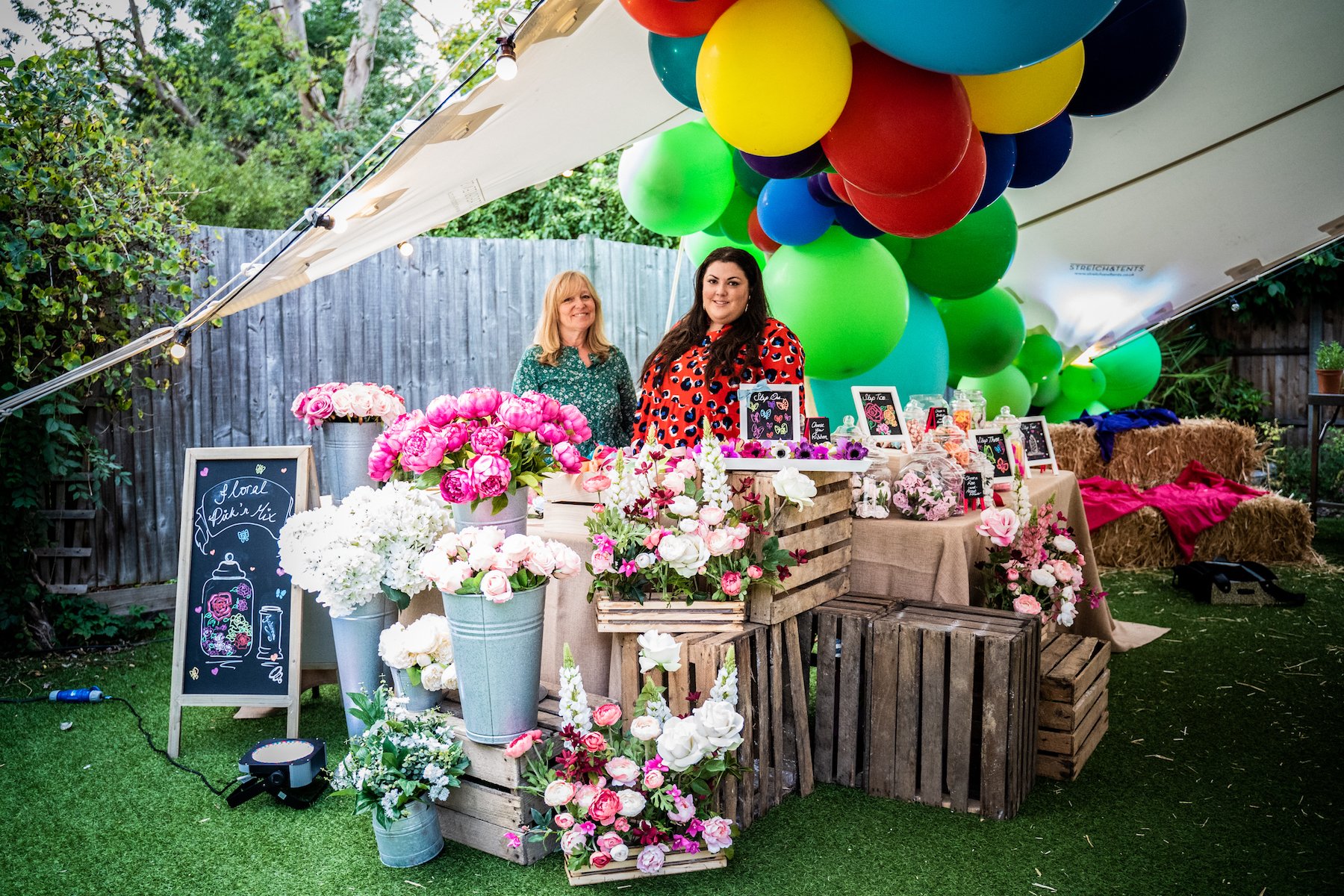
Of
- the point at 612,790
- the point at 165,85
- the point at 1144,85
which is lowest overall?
the point at 612,790

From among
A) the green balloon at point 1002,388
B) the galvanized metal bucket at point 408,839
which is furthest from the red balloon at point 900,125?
the green balloon at point 1002,388

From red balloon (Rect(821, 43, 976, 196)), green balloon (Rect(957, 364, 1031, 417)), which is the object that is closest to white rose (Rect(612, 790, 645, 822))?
red balloon (Rect(821, 43, 976, 196))

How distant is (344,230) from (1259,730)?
11.1 ft

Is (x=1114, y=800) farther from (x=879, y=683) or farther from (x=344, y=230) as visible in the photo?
(x=344, y=230)

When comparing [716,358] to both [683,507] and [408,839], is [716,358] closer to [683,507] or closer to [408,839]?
[683,507]

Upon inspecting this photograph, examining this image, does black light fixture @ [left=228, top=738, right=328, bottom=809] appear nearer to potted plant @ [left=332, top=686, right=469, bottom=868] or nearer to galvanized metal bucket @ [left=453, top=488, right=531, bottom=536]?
potted plant @ [left=332, top=686, right=469, bottom=868]

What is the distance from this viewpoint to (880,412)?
3.12 m

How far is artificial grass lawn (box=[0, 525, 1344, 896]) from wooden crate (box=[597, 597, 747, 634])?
527mm

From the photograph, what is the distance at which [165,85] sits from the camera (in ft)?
31.9

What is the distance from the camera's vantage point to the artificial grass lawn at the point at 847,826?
1.98 m

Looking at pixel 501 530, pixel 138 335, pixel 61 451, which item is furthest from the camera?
pixel 138 335

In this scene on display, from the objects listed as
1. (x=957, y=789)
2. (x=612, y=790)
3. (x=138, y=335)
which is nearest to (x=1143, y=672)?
(x=957, y=789)

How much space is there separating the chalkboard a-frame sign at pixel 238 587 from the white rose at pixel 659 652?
1275mm

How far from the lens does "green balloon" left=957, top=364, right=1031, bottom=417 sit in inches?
184
